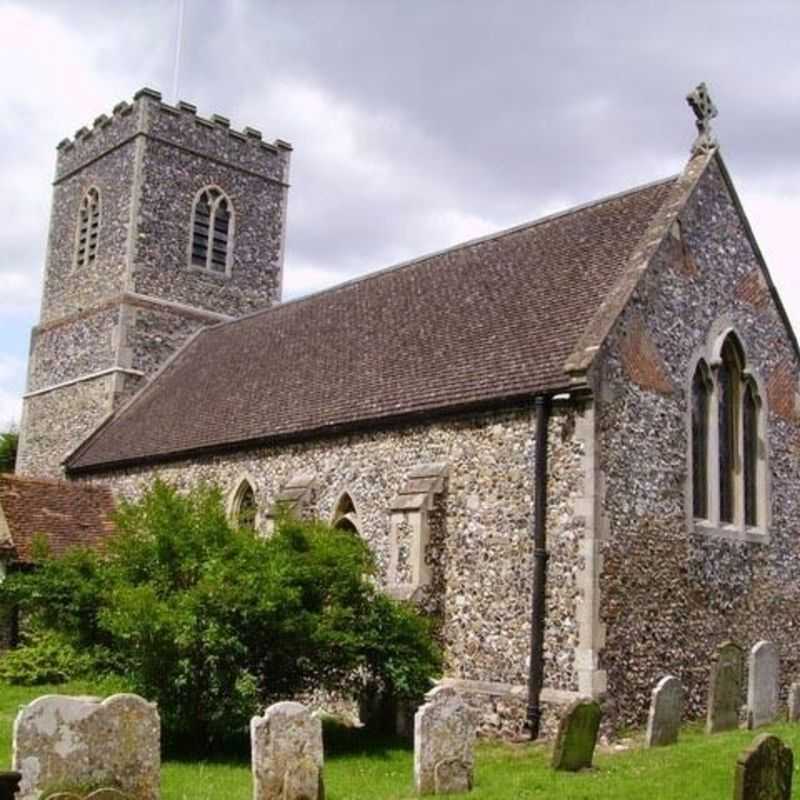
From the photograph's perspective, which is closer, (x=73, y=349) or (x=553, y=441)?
(x=553, y=441)

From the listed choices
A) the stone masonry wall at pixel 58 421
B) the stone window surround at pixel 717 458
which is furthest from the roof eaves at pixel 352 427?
the stone masonry wall at pixel 58 421

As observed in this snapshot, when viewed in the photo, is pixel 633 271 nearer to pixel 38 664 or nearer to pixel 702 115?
pixel 702 115

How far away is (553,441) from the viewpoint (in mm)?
14461

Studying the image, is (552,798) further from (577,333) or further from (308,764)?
(577,333)

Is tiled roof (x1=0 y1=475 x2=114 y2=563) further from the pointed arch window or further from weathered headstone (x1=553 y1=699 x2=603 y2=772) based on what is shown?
weathered headstone (x1=553 y1=699 x2=603 y2=772)

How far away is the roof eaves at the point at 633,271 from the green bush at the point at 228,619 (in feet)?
13.1

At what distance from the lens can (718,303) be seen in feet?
55.1

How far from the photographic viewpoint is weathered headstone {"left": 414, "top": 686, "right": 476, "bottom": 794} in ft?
35.1

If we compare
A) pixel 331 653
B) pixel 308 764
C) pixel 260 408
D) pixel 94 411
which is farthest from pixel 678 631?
pixel 94 411

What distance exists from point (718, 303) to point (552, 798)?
945 cm

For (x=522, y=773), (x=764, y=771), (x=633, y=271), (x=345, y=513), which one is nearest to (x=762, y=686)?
(x=522, y=773)

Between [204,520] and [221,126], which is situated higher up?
[221,126]

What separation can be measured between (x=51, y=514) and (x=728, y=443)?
13499 mm

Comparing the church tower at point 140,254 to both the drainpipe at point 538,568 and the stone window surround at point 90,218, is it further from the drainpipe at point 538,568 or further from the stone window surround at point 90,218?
the drainpipe at point 538,568
